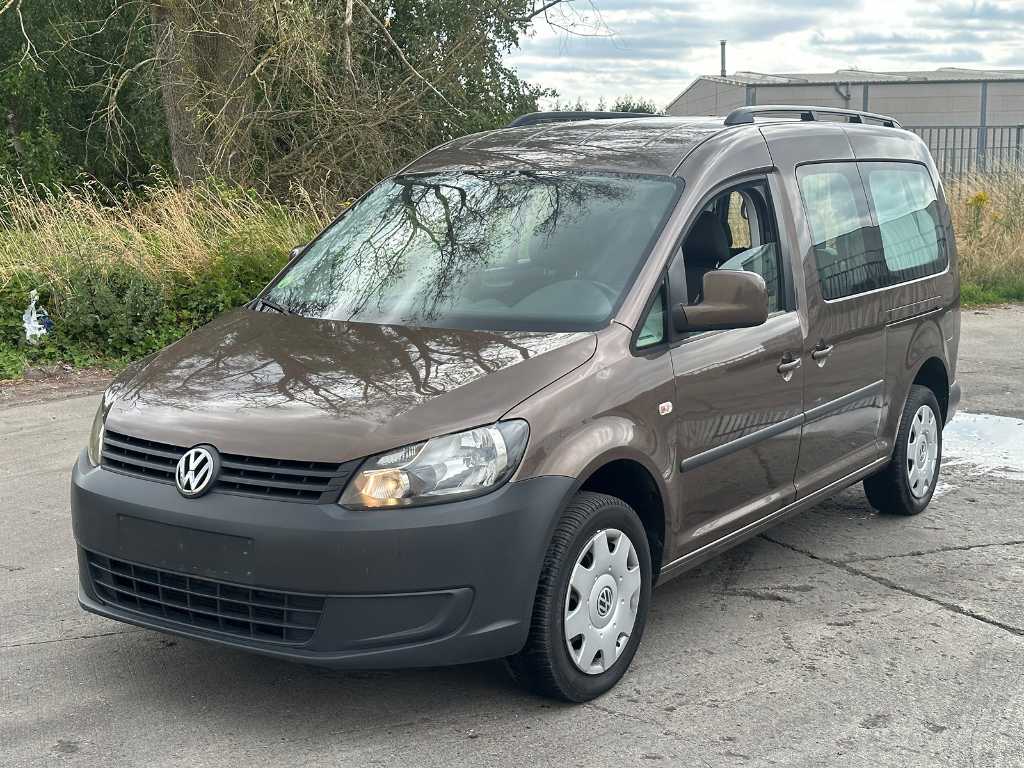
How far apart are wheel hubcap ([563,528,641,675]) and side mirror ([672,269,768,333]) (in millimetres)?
816

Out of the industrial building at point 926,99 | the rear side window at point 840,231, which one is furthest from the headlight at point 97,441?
the industrial building at point 926,99

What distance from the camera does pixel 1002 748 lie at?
3.94m

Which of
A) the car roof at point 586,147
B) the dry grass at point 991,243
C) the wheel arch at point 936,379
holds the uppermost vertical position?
the car roof at point 586,147

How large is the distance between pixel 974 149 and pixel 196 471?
19.2 meters

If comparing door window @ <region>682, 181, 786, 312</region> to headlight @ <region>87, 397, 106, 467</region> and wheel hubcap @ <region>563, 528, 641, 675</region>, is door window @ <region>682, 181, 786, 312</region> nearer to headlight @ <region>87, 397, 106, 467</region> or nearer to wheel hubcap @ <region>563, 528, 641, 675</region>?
wheel hubcap @ <region>563, 528, 641, 675</region>

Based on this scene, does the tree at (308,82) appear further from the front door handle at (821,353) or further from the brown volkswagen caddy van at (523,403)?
the front door handle at (821,353)

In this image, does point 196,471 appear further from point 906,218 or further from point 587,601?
point 906,218

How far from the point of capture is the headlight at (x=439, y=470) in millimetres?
3723

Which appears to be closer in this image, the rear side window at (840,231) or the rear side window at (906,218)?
the rear side window at (840,231)

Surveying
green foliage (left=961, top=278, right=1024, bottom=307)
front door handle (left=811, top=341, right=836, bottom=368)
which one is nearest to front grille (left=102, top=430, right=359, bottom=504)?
front door handle (left=811, top=341, right=836, bottom=368)

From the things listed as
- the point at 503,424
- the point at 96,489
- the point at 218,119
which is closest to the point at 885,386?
the point at 503,424

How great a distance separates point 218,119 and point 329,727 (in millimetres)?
13251

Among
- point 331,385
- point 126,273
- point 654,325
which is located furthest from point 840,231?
point 126,273

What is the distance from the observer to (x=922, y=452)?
657cm
